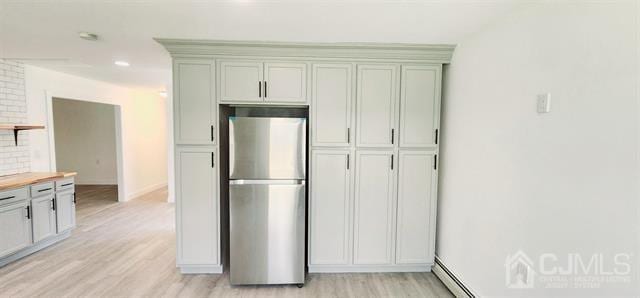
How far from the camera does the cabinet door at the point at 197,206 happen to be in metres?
2.60

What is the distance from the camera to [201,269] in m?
2.73

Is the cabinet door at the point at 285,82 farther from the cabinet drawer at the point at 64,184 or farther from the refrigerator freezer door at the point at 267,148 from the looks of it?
the cabinet drawer at the point at 64,184

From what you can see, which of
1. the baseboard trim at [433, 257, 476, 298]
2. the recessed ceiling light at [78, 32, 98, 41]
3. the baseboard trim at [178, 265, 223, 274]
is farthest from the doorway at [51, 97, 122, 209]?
the baseboard trim at [433, 257, 476, 298]

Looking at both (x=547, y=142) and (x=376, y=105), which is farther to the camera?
(x=376, y=105)

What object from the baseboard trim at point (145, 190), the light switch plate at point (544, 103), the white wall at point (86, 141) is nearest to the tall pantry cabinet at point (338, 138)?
the light switch plate at point (544, 103)

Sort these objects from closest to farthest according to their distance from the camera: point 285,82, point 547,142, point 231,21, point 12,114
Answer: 1. point 547,142
2. point 231,21
3. point 285,82
4. point 12,114

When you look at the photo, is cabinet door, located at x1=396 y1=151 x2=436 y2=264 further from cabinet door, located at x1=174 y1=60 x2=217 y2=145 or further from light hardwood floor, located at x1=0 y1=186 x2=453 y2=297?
cabinet door, located at x1=174 y1=60 x2=217 y2=145

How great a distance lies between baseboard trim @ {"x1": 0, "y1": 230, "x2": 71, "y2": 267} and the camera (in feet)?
9.52

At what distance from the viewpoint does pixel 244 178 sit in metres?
2.49

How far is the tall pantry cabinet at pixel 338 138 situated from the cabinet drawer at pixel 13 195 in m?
1.82

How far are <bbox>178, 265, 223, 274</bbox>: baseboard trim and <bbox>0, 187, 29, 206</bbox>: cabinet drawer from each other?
6.25 ft

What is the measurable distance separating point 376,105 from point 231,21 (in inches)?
57.1

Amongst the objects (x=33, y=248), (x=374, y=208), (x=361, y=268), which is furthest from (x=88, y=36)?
(x=361, y=268)

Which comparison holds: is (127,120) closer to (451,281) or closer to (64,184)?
(64,184)
